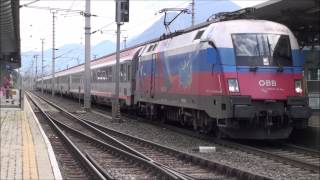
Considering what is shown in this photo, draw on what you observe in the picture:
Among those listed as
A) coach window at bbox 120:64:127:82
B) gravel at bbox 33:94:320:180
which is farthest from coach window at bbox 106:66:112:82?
gravel at bbox 33:94:320:180

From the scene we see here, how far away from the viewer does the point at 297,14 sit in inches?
760

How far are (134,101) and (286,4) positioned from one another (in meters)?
10.9

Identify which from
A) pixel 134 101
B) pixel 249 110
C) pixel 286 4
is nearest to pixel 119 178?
pixel 249 110

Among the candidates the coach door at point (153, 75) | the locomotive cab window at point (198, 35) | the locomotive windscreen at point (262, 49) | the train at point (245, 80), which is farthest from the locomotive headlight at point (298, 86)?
the coach door at point (153, 75)

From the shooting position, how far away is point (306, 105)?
15.1 meters

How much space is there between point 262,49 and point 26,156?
263 inches

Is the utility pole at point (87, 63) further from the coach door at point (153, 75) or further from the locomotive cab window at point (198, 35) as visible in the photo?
the locomotive cab window at point (198, 35)

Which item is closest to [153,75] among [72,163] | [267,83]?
[267,83]

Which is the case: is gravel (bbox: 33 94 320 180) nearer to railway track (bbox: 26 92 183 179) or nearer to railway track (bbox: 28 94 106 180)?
railway track (bbox: 26 92 183 179)

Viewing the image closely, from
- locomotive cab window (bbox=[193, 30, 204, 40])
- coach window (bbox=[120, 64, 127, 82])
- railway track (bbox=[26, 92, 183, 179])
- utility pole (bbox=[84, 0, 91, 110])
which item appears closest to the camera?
railway track (bbox=[26, 92, 183, 179])

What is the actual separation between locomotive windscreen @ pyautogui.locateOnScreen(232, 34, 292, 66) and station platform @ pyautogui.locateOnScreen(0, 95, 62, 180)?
17.7 ft

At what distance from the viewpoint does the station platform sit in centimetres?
1005

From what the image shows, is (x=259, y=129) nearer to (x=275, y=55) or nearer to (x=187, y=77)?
(x=275, y=55)

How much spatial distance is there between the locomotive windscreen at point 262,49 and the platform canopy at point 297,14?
153cm
